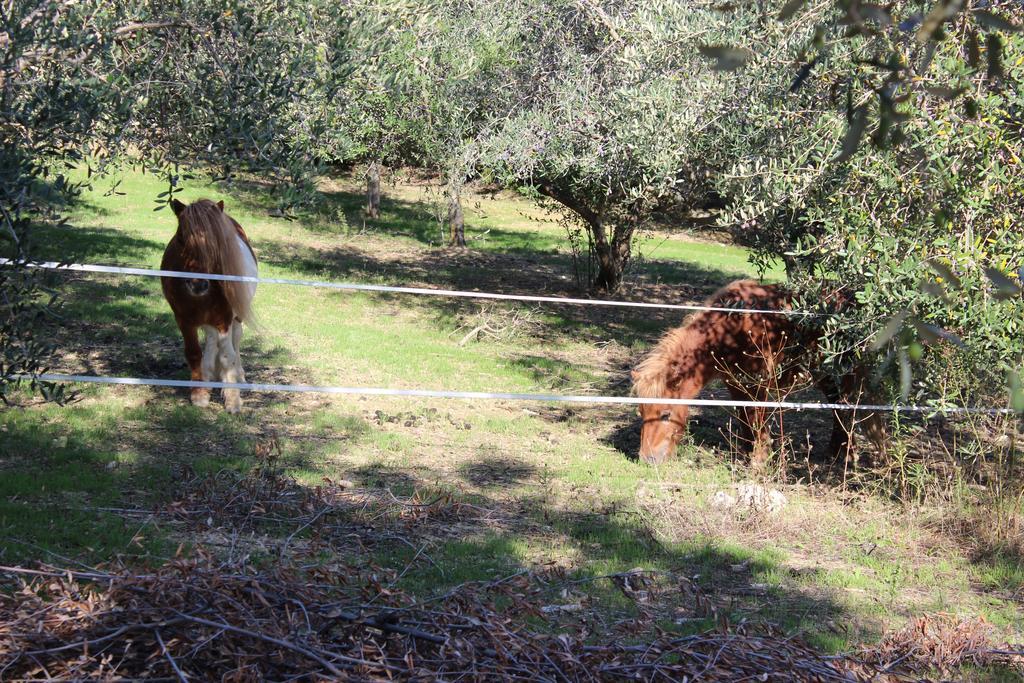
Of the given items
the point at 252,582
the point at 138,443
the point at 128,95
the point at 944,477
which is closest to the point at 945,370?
the point at 944,477

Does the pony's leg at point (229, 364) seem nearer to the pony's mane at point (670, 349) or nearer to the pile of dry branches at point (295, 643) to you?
the pony's mane at point (670, 349)

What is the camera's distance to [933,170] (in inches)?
213

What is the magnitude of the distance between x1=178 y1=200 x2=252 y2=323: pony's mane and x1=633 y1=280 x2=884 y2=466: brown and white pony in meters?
3.45

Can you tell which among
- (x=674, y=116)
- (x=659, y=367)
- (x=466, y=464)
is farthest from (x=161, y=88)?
(x=674, y=116)

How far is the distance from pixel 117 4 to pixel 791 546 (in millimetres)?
4960

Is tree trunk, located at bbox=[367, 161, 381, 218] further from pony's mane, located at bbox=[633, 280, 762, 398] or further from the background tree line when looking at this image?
pony's mane, located at bbox=[633, 280, 762, 398]

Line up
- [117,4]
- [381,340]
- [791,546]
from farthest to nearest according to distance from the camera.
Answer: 1. [381,340]
2. [791,546]
3. [117,4]

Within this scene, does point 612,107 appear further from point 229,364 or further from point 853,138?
point 853,138

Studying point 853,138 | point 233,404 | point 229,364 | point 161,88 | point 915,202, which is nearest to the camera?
point 853,138

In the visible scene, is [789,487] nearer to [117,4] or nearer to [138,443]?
[138,443]

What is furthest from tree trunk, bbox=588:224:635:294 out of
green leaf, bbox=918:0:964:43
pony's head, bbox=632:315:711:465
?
green leaf, bbox=918:0:964:43

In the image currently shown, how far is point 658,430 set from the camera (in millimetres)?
7402

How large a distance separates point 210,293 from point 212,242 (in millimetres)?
475

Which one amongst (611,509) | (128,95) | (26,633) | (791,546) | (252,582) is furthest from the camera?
Answer: (611,509)
